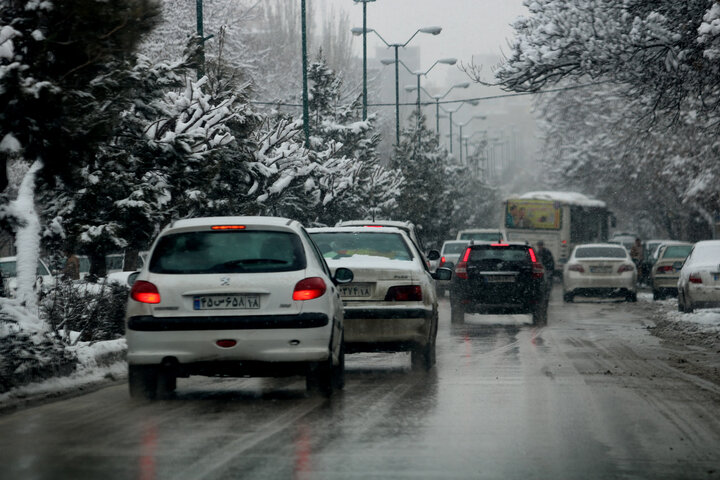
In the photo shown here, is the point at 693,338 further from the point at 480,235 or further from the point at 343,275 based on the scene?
the point at 480,235

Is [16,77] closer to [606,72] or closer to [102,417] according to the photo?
[102,417]

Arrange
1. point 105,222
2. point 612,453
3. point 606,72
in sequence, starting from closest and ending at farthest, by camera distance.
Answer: point 612,453 < point 105,222 < point 606,72

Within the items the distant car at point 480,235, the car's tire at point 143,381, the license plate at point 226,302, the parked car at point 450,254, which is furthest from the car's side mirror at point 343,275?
the distant car at point 480,235

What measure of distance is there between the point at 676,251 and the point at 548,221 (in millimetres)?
17180

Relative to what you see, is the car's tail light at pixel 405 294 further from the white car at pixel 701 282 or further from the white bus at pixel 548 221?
the white bus at pixel 548 221

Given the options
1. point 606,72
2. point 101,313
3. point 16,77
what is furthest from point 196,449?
point 606,72

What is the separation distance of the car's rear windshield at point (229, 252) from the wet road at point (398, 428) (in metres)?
1.12

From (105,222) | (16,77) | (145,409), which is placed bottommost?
(145,409)

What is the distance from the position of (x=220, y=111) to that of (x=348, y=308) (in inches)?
238

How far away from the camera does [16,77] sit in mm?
10234

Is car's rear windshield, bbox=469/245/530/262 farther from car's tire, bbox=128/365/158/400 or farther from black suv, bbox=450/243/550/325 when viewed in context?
car's tire, bbox=128/365/158/400

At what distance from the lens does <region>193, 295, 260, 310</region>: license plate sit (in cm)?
1035

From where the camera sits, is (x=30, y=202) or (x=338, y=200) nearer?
(x=30, y=202)

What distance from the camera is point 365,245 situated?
47.0ft
